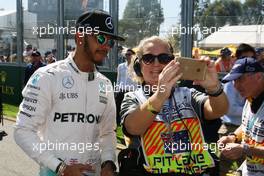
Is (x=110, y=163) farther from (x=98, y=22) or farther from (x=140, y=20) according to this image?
(x=140, y=20)

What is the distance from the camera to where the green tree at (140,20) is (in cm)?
980

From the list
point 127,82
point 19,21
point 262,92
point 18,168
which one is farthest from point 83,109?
point 19,21

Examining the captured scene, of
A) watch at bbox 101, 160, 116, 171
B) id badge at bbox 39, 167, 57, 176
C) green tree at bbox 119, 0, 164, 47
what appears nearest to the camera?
id badge at bbox 39, 167, 57, 176

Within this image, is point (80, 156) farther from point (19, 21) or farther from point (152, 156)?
point (19, 21)

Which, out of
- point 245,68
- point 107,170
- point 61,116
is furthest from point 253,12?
point 61,116

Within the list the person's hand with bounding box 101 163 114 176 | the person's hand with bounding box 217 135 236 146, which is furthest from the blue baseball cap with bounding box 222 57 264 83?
the person's hand with bounding box 101 163 114 176

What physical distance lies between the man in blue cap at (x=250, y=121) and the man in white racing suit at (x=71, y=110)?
888mm

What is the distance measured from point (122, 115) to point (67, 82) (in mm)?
394

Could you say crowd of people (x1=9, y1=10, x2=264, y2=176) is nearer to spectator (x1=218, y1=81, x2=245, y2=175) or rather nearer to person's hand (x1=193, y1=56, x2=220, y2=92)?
person's hand (x1=193, y1=56, x2=220, y2=92)

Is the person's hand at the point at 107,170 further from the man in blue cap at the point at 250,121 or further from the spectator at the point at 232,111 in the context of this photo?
the spectator at the point at 232,111

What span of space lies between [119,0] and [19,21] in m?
5.45

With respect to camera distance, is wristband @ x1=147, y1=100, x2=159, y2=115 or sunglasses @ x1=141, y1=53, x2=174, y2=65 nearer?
wristband @ x1=147, y1=100, x2=159, y2=115

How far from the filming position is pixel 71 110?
2.61 meters

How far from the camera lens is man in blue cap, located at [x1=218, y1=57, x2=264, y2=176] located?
2984 mm
